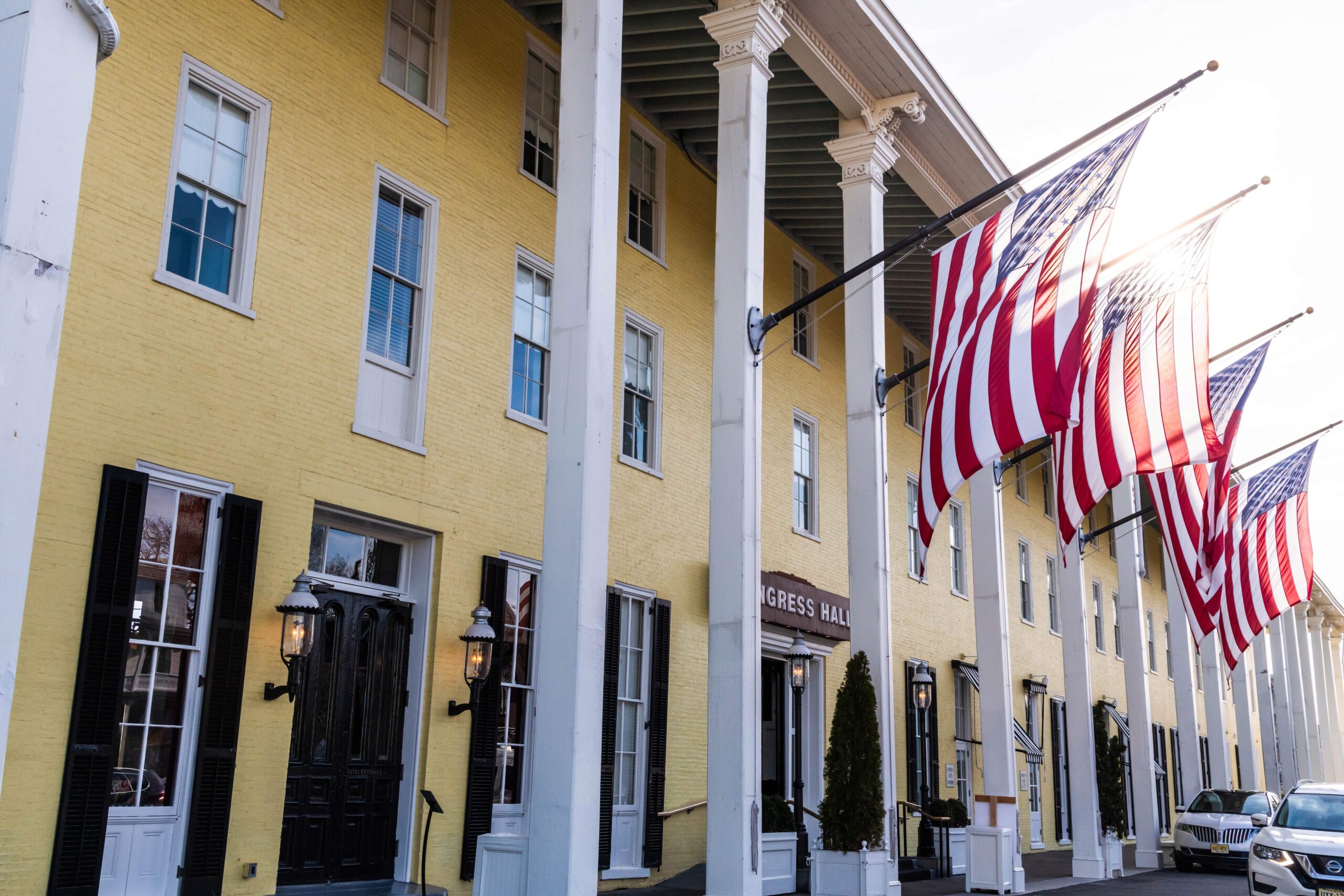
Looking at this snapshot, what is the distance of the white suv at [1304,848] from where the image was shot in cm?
1102

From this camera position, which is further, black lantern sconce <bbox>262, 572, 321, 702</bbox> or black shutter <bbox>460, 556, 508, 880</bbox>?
black shutter <bbox>460, 556, 508, 880</bbox>

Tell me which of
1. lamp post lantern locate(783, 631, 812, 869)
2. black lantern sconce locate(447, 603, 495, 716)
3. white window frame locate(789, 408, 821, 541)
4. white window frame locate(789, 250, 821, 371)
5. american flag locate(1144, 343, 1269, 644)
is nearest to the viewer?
black lantern sconce locate(447, 603, 495, 716)

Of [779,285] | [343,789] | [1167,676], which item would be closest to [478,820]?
[343,789]

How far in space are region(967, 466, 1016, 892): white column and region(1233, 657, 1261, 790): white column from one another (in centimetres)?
1643

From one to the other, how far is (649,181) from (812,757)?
8.87m

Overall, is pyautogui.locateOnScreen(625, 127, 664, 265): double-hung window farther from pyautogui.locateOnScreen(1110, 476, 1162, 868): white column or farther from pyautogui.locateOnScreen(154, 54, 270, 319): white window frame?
pyautogui.locateOnScreen(1110, 476, 1162, 868): white column

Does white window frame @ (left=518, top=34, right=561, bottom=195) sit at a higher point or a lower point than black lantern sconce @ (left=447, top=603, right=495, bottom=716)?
higher

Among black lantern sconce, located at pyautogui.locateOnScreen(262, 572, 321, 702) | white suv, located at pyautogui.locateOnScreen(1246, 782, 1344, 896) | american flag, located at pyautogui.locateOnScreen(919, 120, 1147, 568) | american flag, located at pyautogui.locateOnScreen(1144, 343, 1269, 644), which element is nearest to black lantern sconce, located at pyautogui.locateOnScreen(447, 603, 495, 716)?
black lantern sconce, located at pyautogui.locateOnScreen(262, 572, 321, 702)

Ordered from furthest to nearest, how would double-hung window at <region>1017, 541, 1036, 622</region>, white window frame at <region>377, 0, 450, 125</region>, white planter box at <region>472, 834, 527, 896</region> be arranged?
1. double-hung window at <region>1017, 541, 1036, 622</region>
2. white window frame at <region>377, 0, 450, 125</region>
3. white planter box at <region>472, 834, 527, 896</region>

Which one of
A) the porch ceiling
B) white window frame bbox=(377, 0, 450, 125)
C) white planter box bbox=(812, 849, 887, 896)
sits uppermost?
the porch ceiling

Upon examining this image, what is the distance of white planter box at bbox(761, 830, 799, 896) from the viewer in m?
13.8

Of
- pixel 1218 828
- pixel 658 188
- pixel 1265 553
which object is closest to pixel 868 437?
pixel 658 188

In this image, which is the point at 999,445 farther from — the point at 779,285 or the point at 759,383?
the point at 779,285

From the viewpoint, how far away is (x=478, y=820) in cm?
1178
